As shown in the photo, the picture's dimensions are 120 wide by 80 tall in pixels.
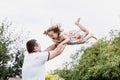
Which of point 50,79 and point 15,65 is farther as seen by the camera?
point 15,65

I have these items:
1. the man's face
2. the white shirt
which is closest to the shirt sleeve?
the white shirt

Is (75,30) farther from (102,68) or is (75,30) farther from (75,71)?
(75,71)

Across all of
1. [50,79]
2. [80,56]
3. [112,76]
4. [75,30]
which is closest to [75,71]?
[80,56]

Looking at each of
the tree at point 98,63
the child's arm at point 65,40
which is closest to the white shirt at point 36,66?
the child's arm at point 65,40

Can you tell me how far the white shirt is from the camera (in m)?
5.81

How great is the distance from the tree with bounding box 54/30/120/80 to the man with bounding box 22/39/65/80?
17170 millimetres

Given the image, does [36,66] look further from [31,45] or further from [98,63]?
[98,63]

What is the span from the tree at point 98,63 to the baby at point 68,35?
1695 cm

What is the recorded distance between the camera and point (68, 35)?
20.0ft

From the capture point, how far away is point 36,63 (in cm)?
585

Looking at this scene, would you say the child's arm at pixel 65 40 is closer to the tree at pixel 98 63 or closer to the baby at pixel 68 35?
the baby at pixel 68 35

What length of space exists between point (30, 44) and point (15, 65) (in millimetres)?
19204

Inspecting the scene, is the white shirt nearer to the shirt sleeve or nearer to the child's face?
the shirt sleeve

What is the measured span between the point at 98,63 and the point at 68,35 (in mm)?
18034
